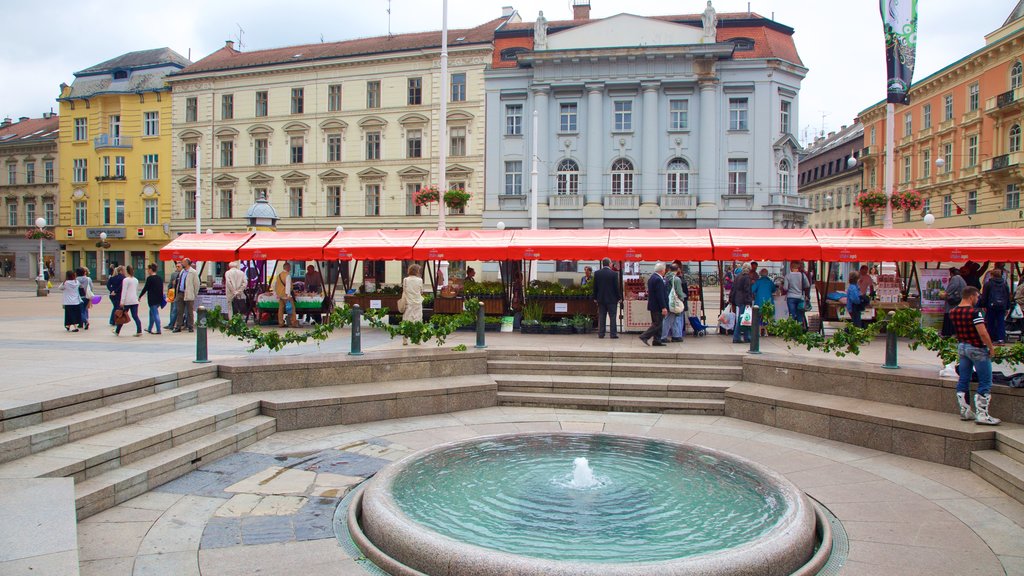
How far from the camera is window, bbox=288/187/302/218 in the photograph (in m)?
49.5

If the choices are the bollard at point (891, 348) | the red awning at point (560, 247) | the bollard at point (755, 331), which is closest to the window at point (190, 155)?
the red awning at point (560, 247)

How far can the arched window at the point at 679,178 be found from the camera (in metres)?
43.7

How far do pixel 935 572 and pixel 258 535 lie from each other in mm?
5775

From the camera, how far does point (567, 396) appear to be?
1198cm

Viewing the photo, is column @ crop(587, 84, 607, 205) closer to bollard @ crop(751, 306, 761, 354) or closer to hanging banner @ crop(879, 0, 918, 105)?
hanging banner @ crop(879, 0, 918, 105)

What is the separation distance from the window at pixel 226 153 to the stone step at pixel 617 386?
44.9m

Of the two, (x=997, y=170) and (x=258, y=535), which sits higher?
(x=997, y=170)

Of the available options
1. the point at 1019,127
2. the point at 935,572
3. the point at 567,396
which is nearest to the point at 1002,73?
the point at 1019,127

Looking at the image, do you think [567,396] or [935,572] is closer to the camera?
[935,572]

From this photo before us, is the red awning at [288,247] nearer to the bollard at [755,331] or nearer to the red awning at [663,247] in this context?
the red awning at [663,247]

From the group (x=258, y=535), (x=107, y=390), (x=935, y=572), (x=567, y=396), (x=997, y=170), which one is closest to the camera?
(x=935, y=572)

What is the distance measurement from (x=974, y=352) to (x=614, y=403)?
519 cm

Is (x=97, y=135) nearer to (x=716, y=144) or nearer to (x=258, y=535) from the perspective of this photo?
(x=716, y=144)

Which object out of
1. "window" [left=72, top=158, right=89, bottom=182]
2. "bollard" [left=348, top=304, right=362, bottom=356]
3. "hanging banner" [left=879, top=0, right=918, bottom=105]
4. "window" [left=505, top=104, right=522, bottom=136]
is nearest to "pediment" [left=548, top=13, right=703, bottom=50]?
"window" [left=505, top=104, right=522, bottom=136]
